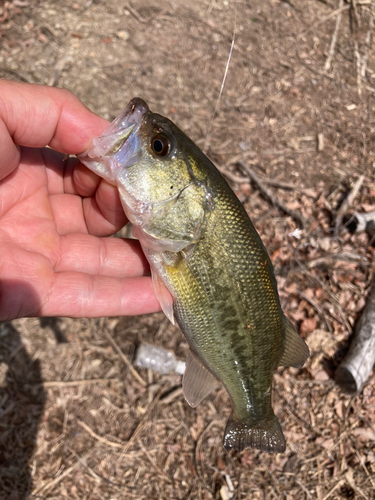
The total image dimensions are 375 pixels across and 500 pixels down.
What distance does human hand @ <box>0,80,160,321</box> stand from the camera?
2529 millimetres

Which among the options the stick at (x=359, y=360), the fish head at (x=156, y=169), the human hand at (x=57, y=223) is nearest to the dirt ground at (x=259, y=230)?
the stick at (x=359, y=360)

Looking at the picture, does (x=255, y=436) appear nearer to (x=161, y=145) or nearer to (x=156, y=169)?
(x=156, y=169)

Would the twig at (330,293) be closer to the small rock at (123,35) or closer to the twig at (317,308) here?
the twig at (317,308)

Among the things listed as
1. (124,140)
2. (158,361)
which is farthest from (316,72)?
(158,361)

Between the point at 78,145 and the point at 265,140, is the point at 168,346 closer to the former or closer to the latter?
the point at 78,145

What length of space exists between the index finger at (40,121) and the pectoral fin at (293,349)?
6.74ft

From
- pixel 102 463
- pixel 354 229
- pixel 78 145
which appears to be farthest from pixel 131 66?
pixel 102 463

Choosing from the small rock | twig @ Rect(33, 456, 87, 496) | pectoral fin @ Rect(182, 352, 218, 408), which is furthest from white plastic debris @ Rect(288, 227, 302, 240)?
the small rock

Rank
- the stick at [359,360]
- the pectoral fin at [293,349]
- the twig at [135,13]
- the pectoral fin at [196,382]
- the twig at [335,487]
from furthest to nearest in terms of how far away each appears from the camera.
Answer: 1. the twig at [135,13]
2. the stick at [359,360]
3. the twig at [335,487]
4. the pectoral fin at [196,382]
5. the pectoral fin at [293,349]

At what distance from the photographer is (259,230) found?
15.8ft

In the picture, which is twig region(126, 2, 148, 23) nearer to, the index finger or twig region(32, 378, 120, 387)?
the index finger

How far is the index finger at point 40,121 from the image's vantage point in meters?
2.43

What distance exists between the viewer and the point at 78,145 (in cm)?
266

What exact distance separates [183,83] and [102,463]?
5175mm
